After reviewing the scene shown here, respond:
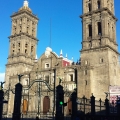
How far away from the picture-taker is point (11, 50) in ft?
198

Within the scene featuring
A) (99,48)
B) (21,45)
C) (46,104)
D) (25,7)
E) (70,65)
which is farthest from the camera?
(25,7)

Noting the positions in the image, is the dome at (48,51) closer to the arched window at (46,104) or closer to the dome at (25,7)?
the arched window at (46,104)

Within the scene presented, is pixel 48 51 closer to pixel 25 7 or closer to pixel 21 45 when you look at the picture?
pixel 21 45

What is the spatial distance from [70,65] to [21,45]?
15.2 m

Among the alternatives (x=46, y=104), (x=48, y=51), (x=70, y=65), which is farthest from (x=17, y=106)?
(x=48, y=51)

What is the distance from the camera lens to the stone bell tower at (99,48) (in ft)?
148

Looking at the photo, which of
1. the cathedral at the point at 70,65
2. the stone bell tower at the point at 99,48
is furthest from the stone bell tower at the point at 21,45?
the stone bell tower at the point at 99,48

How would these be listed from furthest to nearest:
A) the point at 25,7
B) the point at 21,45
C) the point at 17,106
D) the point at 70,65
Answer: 1. the point at 25,7
2. the point at 21,45
3. the point at 70,65
4. the point at 17,106

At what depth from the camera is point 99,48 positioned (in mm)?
47094

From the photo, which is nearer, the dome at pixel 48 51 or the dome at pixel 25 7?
the dome at pixel 48 51

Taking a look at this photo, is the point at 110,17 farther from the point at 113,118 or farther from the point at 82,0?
the point at 113,118

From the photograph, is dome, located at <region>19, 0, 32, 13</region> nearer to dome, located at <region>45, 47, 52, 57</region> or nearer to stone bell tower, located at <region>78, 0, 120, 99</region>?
dome, located at <region>45, 47, 52, 57</region>

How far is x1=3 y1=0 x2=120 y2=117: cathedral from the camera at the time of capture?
4550 cm

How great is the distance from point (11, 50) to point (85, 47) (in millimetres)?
20815
